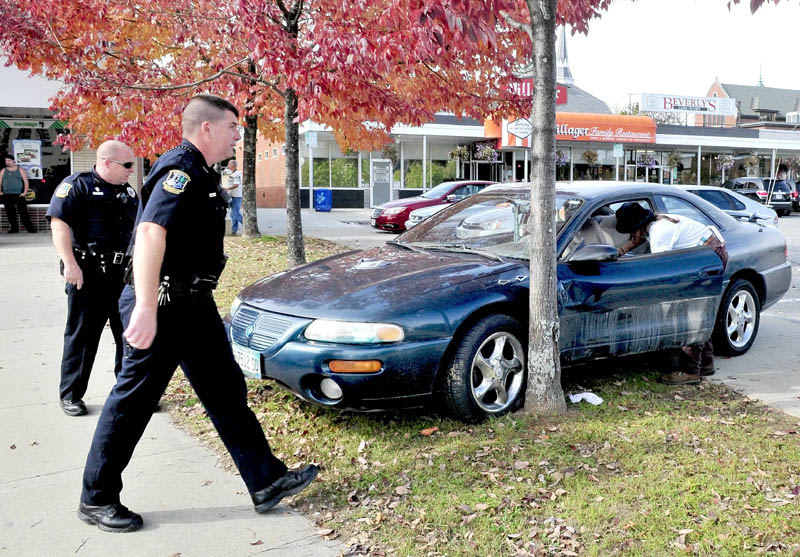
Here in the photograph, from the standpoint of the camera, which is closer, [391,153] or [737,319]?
[737,319]

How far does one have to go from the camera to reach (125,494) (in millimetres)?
3693

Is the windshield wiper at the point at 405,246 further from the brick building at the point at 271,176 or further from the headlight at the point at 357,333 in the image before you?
the brick building at the point at 271,176

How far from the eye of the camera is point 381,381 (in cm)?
407

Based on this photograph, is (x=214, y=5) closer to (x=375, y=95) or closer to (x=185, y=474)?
(x=375, y=95)

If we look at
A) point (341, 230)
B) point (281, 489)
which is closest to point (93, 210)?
point (281, 489)

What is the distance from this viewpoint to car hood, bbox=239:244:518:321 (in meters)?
4.22

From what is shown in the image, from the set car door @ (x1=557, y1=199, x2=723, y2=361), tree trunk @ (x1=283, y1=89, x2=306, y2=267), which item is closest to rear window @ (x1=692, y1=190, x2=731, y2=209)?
tree trunk @ (x1=283, y1=89, x2=306, y2=267)

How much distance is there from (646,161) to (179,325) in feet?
132

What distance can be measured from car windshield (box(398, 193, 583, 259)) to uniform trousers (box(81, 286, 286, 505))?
7.32 feet

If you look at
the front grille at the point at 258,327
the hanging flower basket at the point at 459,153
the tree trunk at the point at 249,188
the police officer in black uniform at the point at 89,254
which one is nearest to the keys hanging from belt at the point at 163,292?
the front grille at the point at 258,327

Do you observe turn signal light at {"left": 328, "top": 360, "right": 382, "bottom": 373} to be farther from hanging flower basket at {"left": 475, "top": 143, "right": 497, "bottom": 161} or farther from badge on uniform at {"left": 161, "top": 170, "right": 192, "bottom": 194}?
hanging flower basket at {"left": 475, "top": 143, "right": 497, "bottom": 161}

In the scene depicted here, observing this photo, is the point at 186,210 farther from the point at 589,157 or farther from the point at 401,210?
the point at 589,157

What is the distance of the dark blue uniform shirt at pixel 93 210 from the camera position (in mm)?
4711

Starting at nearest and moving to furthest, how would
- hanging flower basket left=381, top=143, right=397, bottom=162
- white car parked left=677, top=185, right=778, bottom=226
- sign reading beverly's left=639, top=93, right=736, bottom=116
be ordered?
1. white car parked left=677, top=185, right=778, bottom=226
2. hanging flower basket left=381, top=143, right=397, bottom=162
3. sign reading beverly's left=639, top=93, right=736, bottom=116
